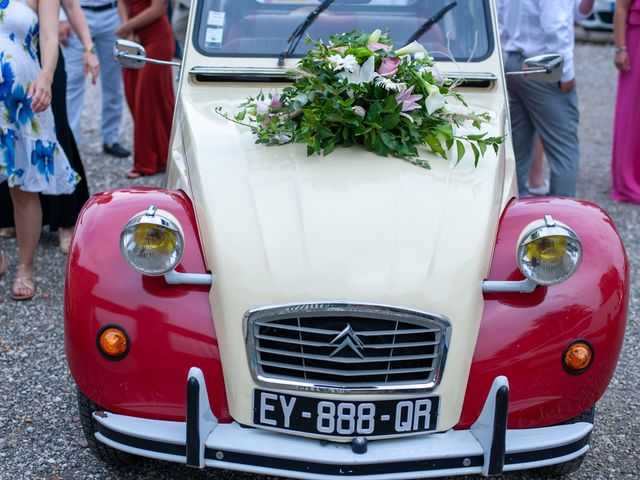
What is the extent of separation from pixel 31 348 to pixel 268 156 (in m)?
1.83

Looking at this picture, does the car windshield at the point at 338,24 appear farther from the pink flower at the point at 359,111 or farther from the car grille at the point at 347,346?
the car grille at the point at 347,346

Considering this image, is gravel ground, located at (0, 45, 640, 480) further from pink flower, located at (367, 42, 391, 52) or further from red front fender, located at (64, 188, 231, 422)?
pink flower, located at (367, 42, 391, 52)

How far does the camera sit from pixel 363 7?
14.0 ft

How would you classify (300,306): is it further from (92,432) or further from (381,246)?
(92,432)

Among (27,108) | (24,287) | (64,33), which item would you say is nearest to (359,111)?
(27,108)

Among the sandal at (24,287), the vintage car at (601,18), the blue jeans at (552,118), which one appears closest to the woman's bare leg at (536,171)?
the blue jeans at (552,118)

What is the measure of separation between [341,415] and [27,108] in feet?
8.91

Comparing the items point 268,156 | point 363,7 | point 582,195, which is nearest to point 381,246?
point 268,156

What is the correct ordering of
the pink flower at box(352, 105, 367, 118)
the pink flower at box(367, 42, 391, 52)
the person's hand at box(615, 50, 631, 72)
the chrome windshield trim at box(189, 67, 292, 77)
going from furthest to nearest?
the person's hand at box(615, 50, 631, 72), the chrome windshield trim at box(189, 67, 292, 77), the pink flower at box(367, 42, 391, 52), the pink flower at box(352, 105, 367, 118)

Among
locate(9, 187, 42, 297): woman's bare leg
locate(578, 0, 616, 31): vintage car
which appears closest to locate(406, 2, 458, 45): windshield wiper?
locate(9, 187, 42, 297): woman's bare leg

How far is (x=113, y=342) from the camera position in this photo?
2.95 meters

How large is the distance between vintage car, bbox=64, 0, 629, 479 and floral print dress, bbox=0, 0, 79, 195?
1656 mm

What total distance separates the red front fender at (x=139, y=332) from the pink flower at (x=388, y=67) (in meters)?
0.97

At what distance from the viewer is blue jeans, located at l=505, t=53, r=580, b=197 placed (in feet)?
18.6
